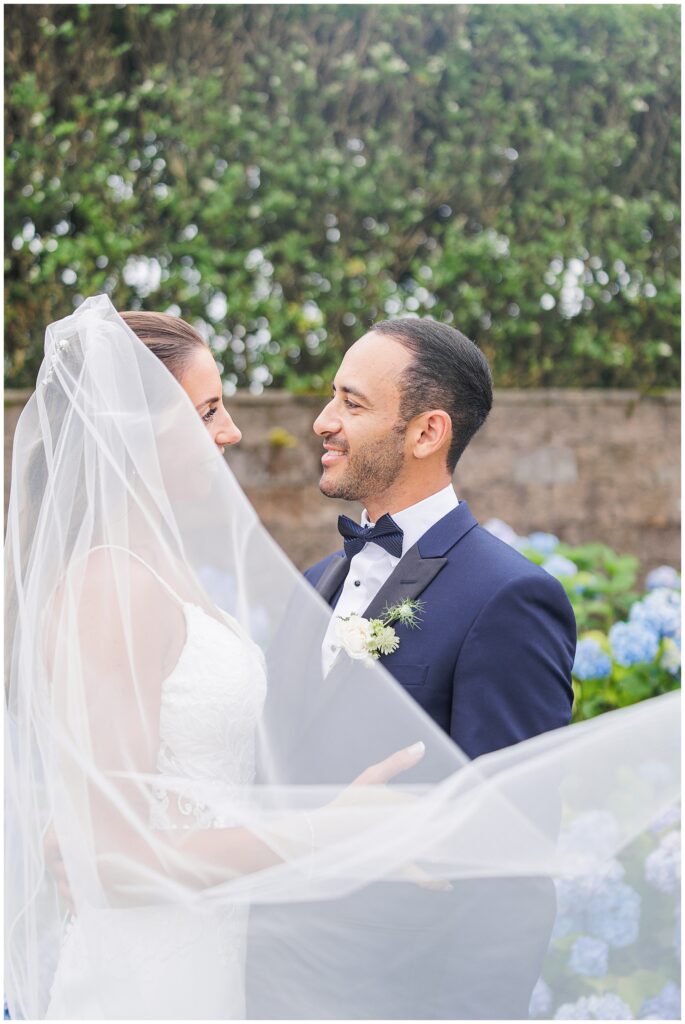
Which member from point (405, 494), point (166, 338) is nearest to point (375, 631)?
point (405, 494)

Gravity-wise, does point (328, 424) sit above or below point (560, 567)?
above

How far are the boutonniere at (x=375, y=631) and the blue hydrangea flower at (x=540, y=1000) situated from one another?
86 centimetres

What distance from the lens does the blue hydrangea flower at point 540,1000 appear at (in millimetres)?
2217

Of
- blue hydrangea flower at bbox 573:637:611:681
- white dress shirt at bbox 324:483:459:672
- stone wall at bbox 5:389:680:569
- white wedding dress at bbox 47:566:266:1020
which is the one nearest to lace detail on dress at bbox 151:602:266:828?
white wedding dress at bbox 47:566:266:1020

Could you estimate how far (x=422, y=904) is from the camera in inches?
76.3

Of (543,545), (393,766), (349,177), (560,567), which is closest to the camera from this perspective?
(393,766)

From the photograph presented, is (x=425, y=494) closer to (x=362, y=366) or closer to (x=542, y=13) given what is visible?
(x=362, y=366)

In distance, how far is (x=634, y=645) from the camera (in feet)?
11.1

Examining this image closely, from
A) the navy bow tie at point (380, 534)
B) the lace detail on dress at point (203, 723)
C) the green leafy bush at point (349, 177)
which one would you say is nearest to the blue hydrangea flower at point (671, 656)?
the navy bow tie at point (380, 534)

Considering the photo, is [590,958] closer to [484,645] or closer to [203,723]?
[484,645]

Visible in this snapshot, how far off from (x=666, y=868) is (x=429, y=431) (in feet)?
3.85

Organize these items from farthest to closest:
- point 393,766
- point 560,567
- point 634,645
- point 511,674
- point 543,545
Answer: point 543,545, point 560,567, point 634,645, point 511,674, point 393,766

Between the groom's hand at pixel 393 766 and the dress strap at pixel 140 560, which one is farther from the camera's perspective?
the dress strap at pixel 140 560

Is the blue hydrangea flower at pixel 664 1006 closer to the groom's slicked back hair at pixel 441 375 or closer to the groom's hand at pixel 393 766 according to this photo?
the groom's hand at pixel 393 766
